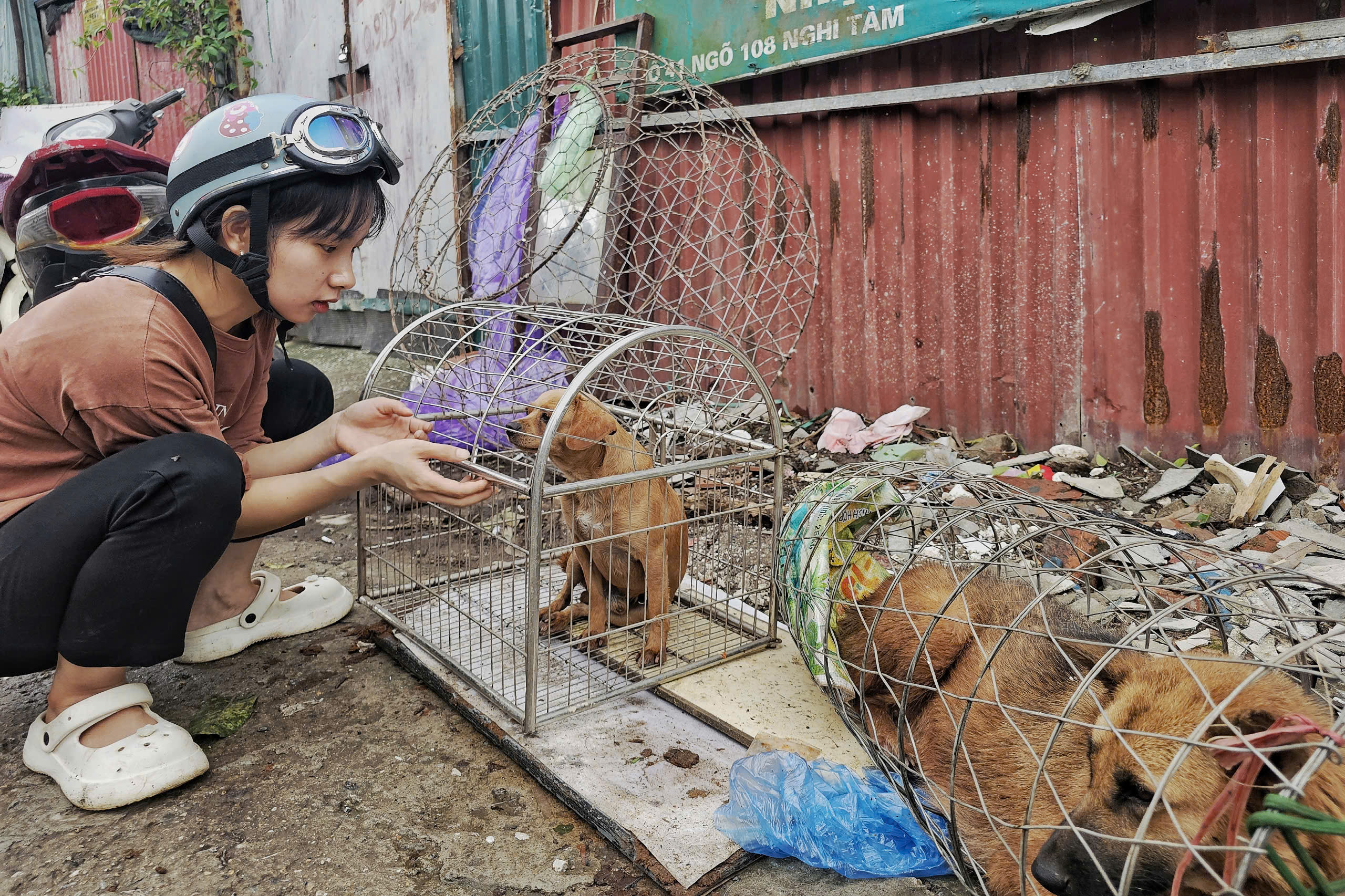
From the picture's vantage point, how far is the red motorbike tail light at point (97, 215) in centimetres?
430

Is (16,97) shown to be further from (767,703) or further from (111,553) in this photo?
(767,703)

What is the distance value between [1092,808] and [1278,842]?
0.30 meters

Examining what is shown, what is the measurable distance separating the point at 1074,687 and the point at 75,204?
447 cm

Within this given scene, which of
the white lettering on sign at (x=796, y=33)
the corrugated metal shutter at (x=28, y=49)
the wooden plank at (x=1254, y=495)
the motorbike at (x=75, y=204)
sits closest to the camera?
the wooden plank at (x=1254, y=495)

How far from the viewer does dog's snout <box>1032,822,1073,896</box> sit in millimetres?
1732

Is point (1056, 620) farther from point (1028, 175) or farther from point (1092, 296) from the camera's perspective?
point (1028, 175)

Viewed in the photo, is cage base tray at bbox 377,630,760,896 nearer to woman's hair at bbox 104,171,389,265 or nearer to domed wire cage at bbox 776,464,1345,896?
domed wire cage at bbox 776,464,1345,896

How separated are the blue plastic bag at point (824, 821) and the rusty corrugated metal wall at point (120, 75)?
37.6 feet

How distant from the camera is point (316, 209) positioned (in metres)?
2.51

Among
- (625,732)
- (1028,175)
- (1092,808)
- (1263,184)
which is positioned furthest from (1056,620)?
(1028,175)

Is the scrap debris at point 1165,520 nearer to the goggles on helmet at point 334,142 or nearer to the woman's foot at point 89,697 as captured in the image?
the goggles on helmet at point 334,142

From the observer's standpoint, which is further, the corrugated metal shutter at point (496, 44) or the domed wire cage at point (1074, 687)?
the corrugated metal shutter at point (496, 44)

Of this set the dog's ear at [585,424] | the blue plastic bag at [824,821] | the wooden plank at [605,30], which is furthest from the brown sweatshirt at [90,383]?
the wooden plank at [605,30]

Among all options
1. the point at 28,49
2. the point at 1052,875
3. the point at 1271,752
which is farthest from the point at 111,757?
the point at 28,49
